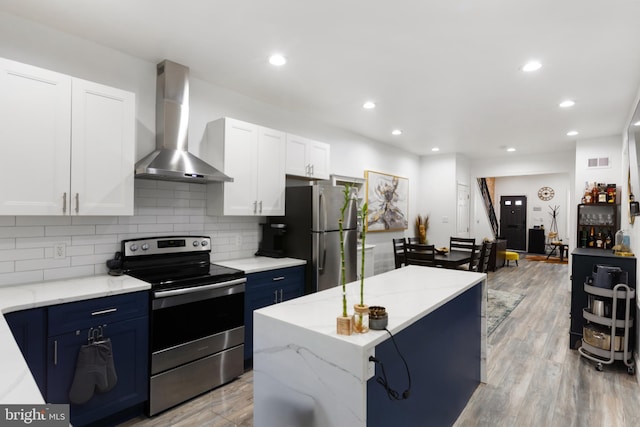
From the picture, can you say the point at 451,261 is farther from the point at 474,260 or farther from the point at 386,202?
the point at 386,202

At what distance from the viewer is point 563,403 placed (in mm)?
2549

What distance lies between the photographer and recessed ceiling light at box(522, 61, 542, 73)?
288 cm

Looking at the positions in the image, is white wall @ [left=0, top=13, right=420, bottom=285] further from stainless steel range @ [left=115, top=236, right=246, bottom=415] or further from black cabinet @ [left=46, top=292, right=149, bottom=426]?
black cabinet @ [left=46, top=292, right=149, bottom=426]

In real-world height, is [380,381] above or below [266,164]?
below

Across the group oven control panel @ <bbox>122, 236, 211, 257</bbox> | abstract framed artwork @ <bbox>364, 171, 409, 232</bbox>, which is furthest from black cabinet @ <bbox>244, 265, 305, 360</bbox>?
abstract framed artwork @ <bbox>364, 171, 409, 232</bbox>

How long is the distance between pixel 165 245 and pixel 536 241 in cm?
1175

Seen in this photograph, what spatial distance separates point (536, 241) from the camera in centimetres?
1116

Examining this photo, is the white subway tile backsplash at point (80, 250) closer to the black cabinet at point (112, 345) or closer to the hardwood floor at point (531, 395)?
the black cabinet at point (112, 345)

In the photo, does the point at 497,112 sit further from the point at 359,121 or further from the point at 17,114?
the point at 17,114

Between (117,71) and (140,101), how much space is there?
0.27 meters

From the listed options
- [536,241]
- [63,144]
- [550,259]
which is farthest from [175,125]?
[536,241]

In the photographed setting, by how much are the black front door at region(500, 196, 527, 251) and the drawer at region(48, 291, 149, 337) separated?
12.2 m

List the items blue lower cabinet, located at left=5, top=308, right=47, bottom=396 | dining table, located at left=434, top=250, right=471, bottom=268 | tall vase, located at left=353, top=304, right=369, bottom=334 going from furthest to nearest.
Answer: dining table, located at left=434, top=250, right=471, bottom=268
blue lower cabinet, located at left=5, top=308, right=47, bottom=396
tall vase, located at left=353, top=304, right=369, bottom=334

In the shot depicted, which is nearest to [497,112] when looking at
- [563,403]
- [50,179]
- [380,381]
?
[563,403]
